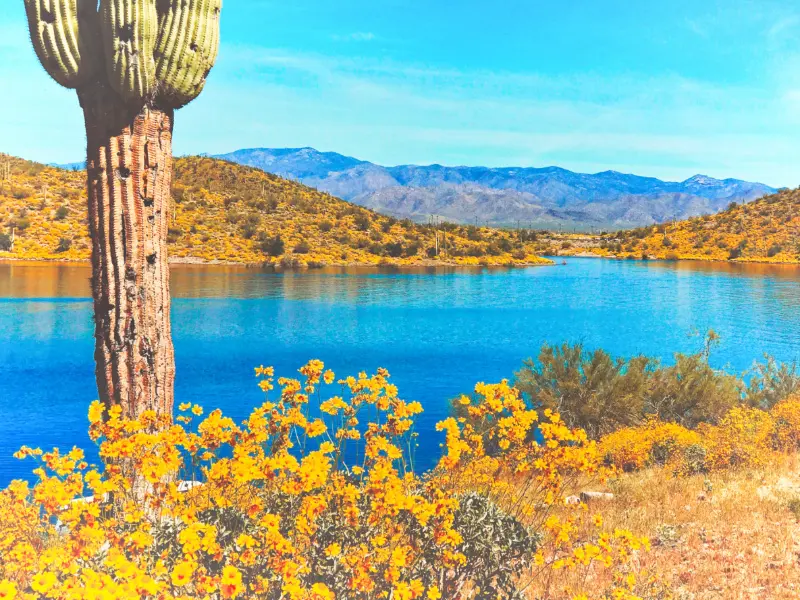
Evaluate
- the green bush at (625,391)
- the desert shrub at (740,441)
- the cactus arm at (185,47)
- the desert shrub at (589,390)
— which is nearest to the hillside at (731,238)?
the green bush at (625,391)

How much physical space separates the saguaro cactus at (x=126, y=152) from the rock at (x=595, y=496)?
4479 millimetres

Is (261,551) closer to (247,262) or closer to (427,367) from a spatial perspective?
(427,367)

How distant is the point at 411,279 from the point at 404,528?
135ft

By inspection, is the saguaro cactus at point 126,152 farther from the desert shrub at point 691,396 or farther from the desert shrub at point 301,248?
the desert shrub at point 301,248

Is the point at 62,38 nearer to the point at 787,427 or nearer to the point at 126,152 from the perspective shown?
the point at 126,152

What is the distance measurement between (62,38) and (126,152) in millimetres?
1003

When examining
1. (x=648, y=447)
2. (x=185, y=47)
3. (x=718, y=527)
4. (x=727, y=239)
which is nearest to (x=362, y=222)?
(x=727, y=239)

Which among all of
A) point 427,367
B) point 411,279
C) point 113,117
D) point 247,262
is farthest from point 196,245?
point 113,117

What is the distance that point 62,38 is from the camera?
16.2ft

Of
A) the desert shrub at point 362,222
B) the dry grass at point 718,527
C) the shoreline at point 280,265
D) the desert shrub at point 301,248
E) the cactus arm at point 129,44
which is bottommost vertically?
the dry grass at point 718,527

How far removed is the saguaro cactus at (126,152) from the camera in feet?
16.1

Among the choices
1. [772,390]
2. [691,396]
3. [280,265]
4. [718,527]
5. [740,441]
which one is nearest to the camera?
[718,527]

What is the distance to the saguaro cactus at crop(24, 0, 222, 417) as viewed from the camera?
4.92 meters

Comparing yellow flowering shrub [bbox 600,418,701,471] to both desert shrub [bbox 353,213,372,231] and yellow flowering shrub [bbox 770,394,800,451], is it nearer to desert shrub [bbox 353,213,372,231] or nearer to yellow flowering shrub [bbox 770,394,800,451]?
yellow flowering shrub [bbox 770,394,800,451]
